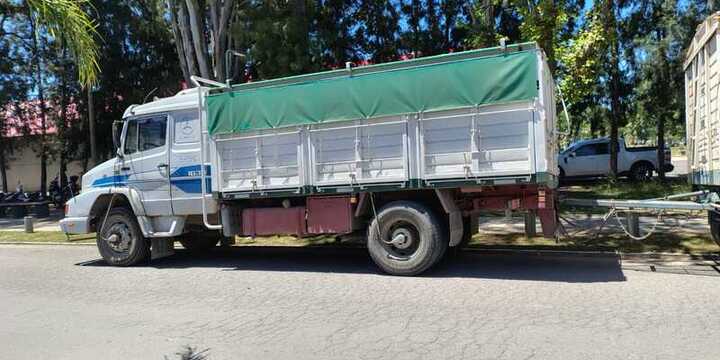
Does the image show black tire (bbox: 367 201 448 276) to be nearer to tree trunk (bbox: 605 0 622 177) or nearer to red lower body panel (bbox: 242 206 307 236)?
red lower body panel (bbox: 242 206 307 236)

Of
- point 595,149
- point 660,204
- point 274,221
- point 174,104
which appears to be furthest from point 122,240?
point 595,149

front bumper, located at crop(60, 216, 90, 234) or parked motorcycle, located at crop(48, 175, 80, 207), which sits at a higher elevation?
parked motorcycle, located at crop(48, 175, 80, 207)

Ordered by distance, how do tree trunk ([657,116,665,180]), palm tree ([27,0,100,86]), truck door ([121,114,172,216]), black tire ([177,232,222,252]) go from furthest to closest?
1. tree trunk ([657,116,665,180])
2. black tire ([177,232,222,252])
3. truck door ([121,114,172,216])
4. palm tree ([27,0,100,86])

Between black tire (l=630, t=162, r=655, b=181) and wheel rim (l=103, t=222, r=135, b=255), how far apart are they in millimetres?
19563

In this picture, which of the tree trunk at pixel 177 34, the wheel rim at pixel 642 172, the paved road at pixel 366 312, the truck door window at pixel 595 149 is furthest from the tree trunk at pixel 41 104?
the wheel rim at pixel 642 172

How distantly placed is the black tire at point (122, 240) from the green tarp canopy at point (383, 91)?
2487 millimetres

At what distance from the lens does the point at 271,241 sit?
12.5 m

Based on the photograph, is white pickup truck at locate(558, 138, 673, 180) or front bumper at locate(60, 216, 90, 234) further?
white pickup truck at locate(558, 138, 673, 180)

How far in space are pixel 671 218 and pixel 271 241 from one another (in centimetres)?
875

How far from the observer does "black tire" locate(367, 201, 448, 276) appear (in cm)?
810

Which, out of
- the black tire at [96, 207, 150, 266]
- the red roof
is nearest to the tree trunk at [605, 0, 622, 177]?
the black tire at [96, 207, 150, 266]

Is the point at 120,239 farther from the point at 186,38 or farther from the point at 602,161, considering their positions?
the point at 602,161

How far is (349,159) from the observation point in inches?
335

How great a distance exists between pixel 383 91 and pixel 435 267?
2861 millimetres
